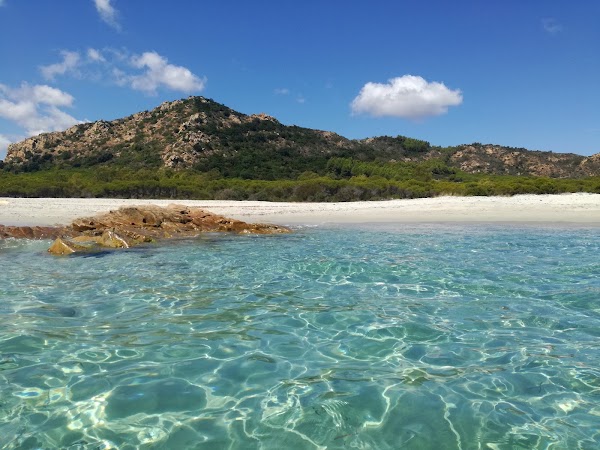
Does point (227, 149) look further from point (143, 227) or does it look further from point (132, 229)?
point (132, 229)

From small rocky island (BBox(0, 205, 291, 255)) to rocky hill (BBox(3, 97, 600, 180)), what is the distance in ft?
114

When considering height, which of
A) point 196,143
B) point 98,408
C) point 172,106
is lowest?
point 98,408

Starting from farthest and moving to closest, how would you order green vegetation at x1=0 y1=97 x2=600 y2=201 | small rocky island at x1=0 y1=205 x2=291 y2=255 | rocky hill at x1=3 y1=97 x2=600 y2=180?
rocky hill at x1=3 y1=97 x2=600 y2=180 → green vegetation at x1=0 y1=97 x2=600 y2=201 → small rocky island at x1=0 y1=205 x2=291 y2=255

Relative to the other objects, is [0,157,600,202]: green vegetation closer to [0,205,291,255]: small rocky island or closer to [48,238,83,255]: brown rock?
[0,205,291,255]: small rocky island

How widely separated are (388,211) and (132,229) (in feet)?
45.0

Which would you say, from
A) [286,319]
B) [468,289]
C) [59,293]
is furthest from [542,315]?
[59,293]

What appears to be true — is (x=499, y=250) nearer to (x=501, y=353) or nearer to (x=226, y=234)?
(x=501, y=353)

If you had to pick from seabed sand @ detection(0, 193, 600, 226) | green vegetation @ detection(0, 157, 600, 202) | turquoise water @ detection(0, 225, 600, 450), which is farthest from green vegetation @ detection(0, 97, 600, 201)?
turquoise water @ detection(0, 225, 600, 450)

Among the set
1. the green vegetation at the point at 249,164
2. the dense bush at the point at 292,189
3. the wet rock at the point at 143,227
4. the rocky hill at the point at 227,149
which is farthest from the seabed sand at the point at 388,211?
the rocky hill at the point at 227,149

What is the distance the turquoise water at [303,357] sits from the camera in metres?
3.30

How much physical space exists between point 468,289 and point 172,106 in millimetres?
82021

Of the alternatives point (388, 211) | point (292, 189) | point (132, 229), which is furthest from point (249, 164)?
point (132, 229)

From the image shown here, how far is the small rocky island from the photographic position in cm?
1372

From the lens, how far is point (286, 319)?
6012 mm
